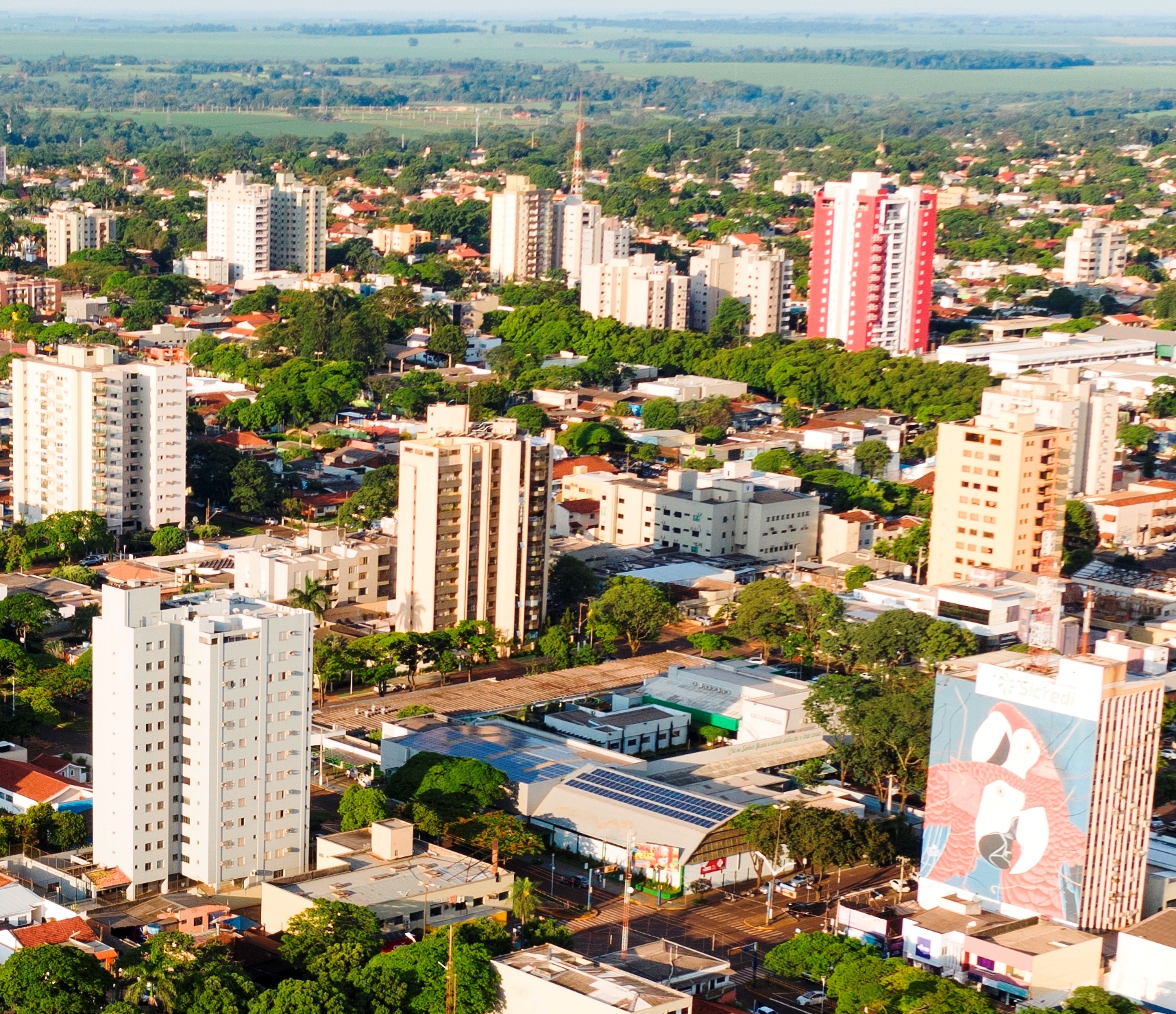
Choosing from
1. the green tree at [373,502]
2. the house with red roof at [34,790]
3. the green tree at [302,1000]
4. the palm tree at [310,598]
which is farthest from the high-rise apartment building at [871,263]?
the green tree at [302,1000]

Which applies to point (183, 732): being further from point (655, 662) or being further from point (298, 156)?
point (298, 156)

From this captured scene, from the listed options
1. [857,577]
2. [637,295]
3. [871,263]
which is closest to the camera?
[857,577]

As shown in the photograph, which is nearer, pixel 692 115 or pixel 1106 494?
pixel 1106 494

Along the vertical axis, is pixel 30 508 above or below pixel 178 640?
below

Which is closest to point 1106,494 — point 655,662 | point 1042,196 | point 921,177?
point 655,662

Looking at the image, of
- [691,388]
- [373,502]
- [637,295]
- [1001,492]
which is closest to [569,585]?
[373,502]

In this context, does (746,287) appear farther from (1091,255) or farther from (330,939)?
(330,939)

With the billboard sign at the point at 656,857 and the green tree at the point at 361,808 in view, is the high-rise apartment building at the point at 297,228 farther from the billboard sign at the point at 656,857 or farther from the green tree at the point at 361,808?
the billboard sign at the point at 656,857
